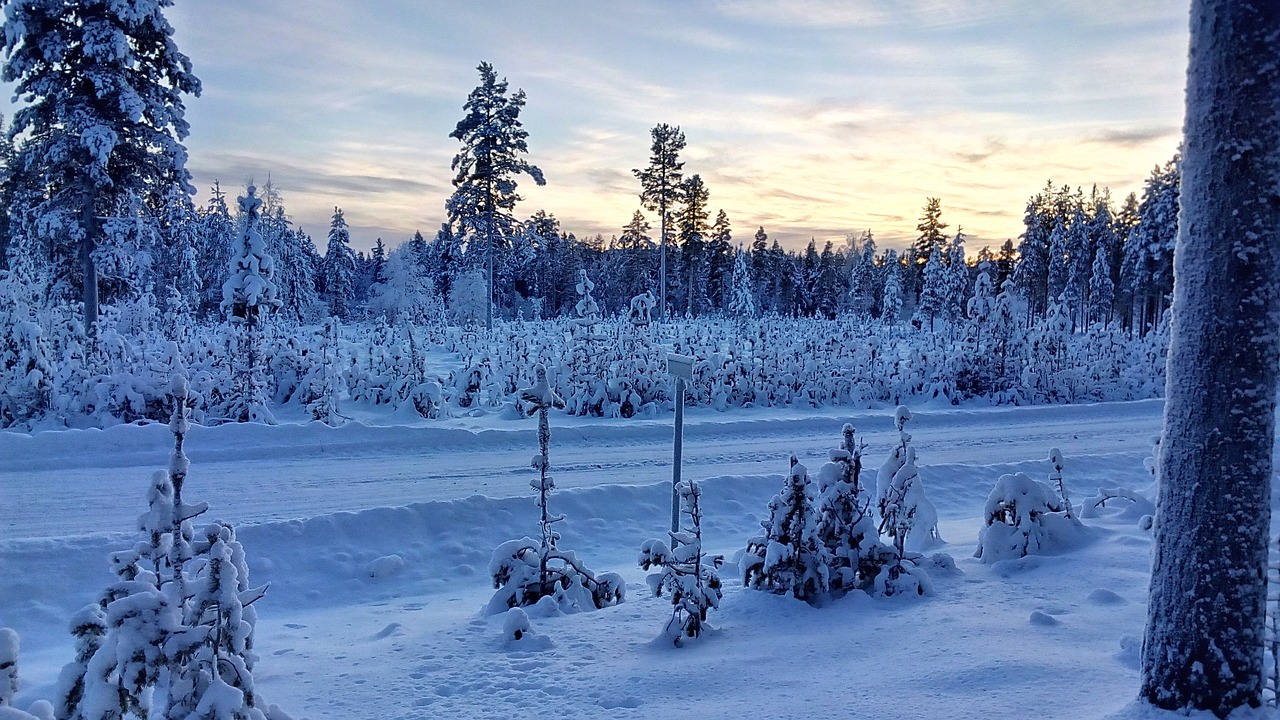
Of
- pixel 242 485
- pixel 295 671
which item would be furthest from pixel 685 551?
pixel 242 485

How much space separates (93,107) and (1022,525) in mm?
19183

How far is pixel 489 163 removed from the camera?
32.6m

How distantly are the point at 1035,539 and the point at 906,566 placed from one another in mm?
1327

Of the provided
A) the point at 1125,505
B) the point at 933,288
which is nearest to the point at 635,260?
the point at 933,288

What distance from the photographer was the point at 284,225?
57.1 meters

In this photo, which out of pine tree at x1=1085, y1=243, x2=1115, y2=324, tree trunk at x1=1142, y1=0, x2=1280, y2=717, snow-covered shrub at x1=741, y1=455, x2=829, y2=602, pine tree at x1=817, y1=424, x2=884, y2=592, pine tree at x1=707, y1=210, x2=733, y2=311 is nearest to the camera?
tree trunk at x1=1142, y1=0, x2=1280, y2=717

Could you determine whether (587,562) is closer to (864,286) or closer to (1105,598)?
(1105,598)

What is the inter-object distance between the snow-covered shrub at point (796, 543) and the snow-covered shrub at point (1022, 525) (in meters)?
1.63

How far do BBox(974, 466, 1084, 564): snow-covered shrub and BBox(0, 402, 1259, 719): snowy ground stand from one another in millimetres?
154

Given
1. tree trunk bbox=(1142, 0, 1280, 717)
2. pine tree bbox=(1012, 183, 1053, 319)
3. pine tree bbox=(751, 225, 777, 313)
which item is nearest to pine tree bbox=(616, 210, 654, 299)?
pine tree bbox=(751, 225, 777, 313)

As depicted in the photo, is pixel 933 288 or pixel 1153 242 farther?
pixel 933 288

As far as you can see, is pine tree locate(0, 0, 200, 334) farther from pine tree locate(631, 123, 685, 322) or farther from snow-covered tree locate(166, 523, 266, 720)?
pine tree locate(631, 123, 685, 322)

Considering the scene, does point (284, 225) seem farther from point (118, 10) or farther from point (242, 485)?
point (242, 485)

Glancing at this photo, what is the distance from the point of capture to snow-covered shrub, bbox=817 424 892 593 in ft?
17.1
